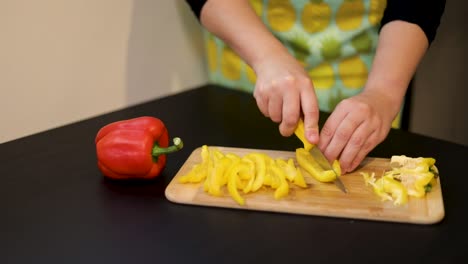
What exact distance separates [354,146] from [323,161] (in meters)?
0.06

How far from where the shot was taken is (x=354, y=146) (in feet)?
3.25

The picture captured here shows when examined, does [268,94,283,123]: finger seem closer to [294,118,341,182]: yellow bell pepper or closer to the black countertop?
[294,118,341,182]: yellow bell pepper

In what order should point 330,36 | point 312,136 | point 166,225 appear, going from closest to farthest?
point 166,225
point 312,136
point 330,36

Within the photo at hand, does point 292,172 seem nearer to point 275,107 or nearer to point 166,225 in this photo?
point 275,107

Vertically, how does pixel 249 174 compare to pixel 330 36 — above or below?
below

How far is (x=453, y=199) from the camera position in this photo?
931mm

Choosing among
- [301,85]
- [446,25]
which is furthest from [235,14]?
[446,25]

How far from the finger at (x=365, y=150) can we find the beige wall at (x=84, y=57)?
66cm

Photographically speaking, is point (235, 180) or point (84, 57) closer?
point (235, 180)

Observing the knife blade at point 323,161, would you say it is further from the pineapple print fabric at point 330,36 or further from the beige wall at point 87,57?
the beige wall at point 87,57

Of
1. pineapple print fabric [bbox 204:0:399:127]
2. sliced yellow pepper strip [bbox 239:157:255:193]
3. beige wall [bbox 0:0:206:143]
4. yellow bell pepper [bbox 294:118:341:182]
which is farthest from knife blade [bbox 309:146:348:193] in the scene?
beige wall [bbox 0:0:206:143]

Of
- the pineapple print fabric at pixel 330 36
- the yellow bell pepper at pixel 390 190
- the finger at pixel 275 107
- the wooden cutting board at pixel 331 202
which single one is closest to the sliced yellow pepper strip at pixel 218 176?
the wooden cutting board at pixel 331 202

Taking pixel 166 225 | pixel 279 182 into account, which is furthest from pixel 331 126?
pixel 166 225

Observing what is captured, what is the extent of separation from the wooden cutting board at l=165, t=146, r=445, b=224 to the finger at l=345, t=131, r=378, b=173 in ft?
0.08
